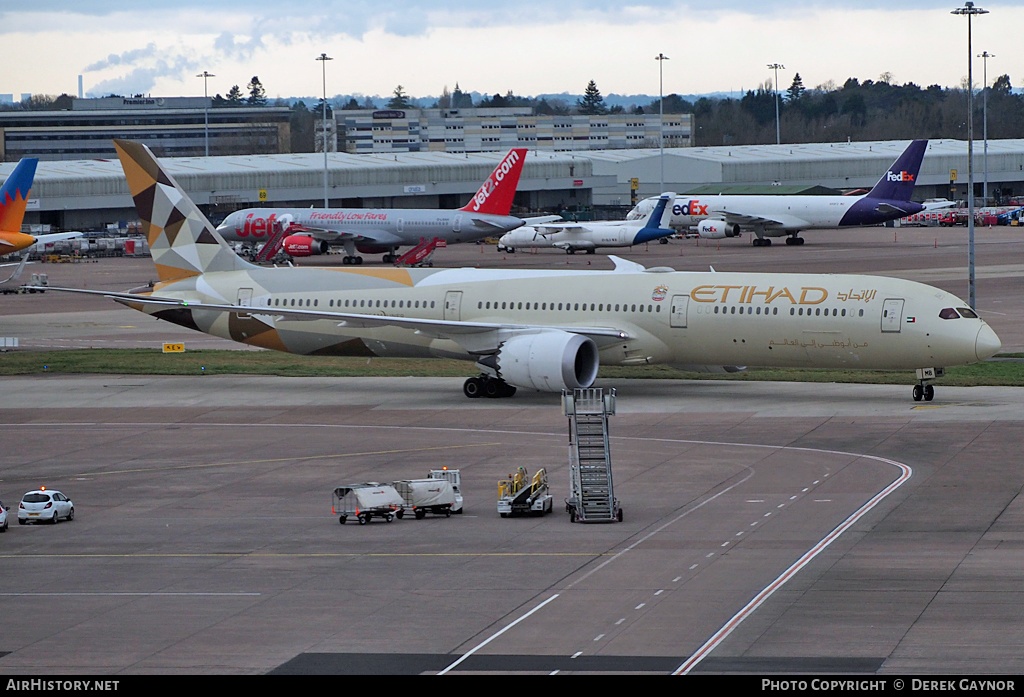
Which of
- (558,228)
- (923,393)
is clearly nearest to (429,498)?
(923,393)

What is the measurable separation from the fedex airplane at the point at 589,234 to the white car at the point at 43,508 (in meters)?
89.7

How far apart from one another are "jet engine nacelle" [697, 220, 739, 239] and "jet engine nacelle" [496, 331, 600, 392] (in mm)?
84344

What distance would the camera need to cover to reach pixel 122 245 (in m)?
132

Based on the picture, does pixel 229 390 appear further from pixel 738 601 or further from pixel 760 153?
pixel 760 153

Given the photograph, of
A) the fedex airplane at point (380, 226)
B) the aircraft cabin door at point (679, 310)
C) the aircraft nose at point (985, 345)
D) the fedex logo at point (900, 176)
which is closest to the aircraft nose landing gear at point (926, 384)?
the aircraft nose at point (985, 345)

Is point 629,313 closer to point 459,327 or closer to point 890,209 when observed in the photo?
point 459,327

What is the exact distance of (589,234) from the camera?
12194 centimetres

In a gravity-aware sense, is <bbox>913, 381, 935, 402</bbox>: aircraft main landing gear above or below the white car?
above

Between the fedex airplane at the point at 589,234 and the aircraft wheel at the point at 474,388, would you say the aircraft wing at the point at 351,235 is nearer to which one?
the fedex airplane at the point at 589,234

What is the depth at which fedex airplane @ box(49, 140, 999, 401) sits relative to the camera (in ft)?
144

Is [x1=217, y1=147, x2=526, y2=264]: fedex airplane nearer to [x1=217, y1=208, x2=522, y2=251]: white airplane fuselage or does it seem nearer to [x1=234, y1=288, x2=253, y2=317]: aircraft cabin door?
[x1=217, y1=208, x2=522, y2=251]: white airplane fuselage

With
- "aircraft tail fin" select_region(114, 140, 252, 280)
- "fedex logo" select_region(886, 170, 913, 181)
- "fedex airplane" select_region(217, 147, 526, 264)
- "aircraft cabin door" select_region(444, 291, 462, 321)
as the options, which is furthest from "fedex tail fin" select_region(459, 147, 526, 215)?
"aircraft cabin door" select_region(444, 291, 462, 321)

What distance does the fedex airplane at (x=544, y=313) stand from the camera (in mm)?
43812
